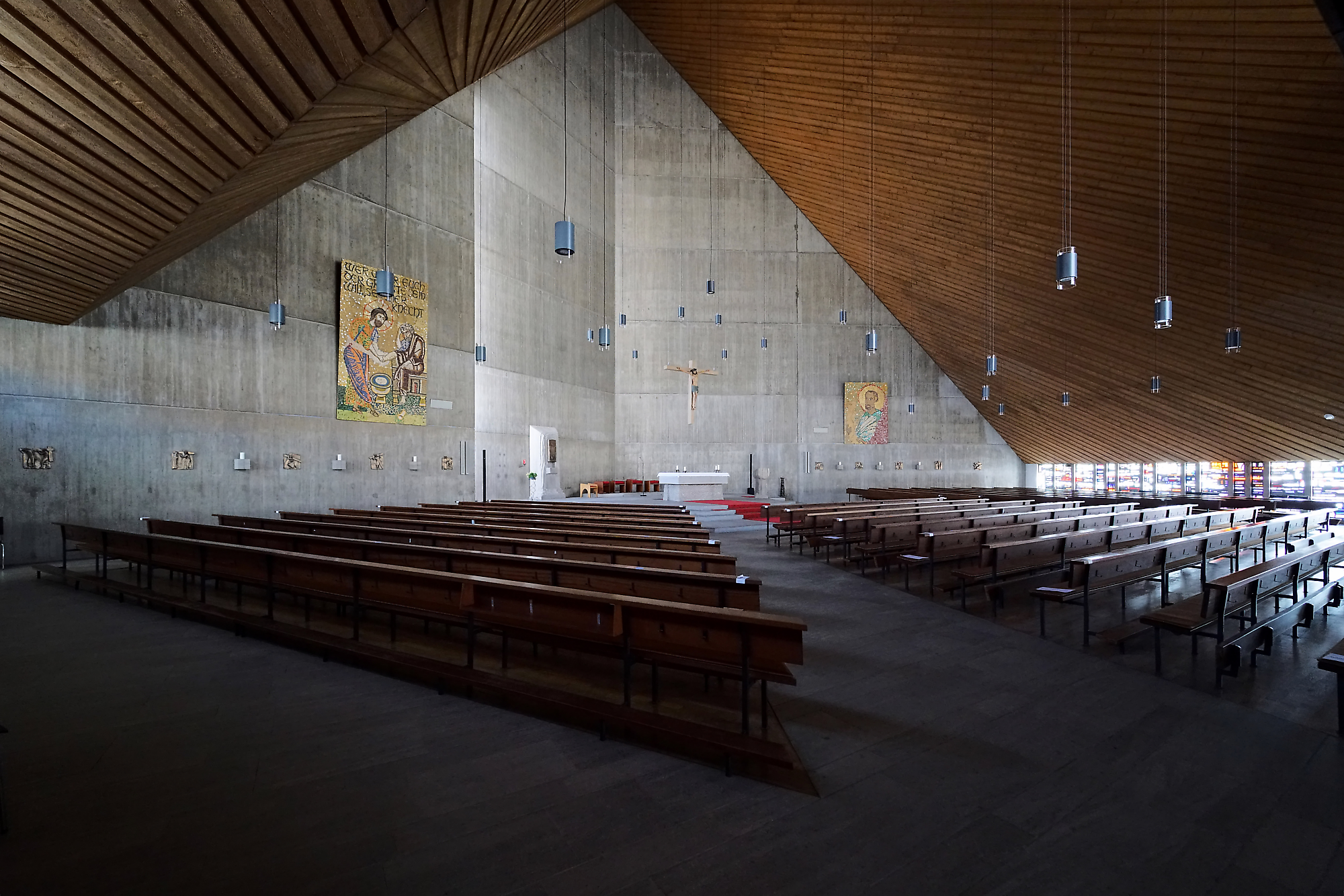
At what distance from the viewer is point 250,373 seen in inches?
361

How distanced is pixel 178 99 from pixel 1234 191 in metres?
10.1

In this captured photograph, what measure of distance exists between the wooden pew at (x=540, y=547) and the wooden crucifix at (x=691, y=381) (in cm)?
1087

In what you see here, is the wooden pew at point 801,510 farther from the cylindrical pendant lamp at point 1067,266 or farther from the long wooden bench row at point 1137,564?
the cylindrical pendant lamp at point 1067,266

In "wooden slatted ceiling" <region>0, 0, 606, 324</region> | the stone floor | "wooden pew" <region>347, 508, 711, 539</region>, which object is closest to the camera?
the stone floor

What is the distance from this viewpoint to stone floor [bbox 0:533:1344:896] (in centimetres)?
182

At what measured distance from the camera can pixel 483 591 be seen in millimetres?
3352

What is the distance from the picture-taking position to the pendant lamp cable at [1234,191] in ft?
20.1

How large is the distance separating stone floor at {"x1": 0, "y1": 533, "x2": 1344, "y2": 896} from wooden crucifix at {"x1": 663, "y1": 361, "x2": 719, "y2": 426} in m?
13.4

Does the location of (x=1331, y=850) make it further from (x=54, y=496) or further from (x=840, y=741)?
(x=54, y=496)

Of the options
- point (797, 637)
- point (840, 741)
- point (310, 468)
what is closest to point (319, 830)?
point (797, 637)

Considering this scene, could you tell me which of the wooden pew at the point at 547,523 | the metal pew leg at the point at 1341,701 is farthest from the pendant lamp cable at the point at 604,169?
the metal pew leg at the point at 1341,701

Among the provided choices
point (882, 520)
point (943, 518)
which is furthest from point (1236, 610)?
point (943, 518)

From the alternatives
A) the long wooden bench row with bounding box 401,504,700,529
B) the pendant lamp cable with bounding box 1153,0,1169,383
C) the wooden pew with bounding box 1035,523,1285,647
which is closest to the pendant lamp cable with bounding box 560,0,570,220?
the long wooden bench row with bounding box 401,504,700,529

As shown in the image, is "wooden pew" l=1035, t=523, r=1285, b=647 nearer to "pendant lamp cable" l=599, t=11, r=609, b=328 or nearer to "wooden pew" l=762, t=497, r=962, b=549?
"wooden pew" l=762, t=497, r=962, b=549
